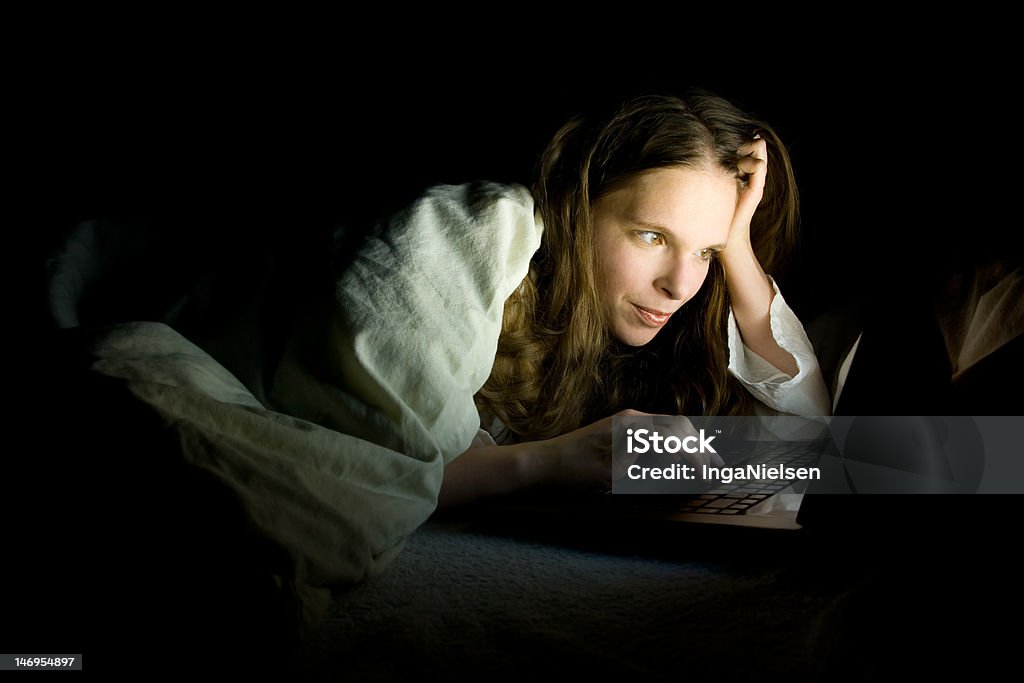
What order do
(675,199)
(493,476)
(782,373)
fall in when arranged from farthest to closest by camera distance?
(782,373), (675,199), (493,476)

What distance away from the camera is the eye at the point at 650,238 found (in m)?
1.02

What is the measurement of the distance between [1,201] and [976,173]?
4.56 feet

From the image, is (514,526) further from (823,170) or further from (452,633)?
(823,170)

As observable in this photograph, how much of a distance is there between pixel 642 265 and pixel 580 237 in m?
0.09

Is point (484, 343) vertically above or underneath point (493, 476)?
above

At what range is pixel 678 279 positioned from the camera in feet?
3.30

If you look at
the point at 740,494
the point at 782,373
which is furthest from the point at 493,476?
the point at 782,373

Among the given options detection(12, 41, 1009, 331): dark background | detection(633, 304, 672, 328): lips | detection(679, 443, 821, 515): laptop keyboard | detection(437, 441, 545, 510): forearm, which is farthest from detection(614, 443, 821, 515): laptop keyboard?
detection(12, 41, 1009, 331): dark background

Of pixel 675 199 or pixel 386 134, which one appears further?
pixel 386 134

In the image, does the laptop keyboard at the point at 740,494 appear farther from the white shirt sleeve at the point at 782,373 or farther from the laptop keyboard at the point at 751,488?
the white shirt sleeve at the point at 782,373

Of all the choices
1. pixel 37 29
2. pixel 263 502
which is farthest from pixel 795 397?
pixel 37 29

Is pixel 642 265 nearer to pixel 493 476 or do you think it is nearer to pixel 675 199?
pixel 675 199

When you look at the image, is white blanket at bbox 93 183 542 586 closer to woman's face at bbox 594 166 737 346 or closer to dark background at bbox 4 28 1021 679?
woman's face at bbox 594 166 737 346

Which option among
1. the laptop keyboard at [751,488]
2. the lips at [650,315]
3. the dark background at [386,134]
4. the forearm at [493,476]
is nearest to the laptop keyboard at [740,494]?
the laptop keyboard at [751,488]
